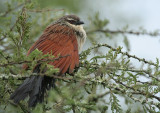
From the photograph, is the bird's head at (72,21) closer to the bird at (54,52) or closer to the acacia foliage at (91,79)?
the bird at (54,52)

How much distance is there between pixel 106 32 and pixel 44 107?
2210 millimetres

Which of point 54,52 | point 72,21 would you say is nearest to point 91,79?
point 54,52

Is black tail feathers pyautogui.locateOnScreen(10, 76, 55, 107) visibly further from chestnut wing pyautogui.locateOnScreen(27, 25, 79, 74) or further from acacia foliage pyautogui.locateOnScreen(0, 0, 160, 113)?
chestnut wing pyautogui.locateOnScreen(27, 25, 79, 74)

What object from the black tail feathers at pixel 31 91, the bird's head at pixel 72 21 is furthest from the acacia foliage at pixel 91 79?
the bird's head at pixel 72 21

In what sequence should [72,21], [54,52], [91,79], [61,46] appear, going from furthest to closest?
[72,21]
[61,46]
[54,52]
[91,79]

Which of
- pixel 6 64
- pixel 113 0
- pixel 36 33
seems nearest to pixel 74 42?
pixel 36 33

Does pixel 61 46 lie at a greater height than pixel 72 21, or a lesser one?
lesser

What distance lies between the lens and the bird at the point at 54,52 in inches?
98.3

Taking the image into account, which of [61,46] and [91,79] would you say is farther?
[61,46]

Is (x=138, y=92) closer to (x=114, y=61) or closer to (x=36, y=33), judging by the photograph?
(x=114, y=61)

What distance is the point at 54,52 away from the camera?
9.86ft

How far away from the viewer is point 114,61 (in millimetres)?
2490

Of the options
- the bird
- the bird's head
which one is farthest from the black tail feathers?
the bird's head

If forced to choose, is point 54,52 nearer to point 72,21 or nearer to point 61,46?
point 61,46
